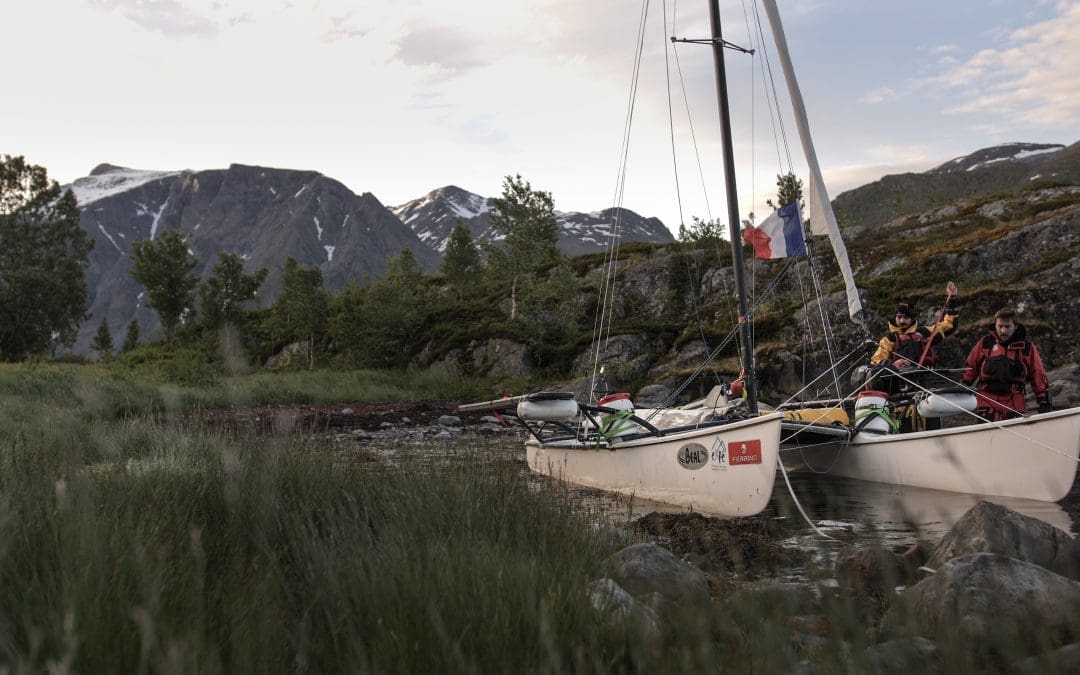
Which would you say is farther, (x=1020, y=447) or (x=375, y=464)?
(x=1020, y=447)

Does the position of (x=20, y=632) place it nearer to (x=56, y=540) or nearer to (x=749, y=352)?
(x=56, y=540)

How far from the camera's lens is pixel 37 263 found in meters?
63.6

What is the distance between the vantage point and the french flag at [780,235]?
45.8 feet

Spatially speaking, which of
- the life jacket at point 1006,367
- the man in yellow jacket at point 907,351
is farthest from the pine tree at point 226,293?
the life jacket at point 1006,367

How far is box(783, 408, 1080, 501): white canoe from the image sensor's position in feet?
29.6

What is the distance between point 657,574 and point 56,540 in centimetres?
337

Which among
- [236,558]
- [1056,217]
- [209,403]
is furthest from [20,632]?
[1056,217]

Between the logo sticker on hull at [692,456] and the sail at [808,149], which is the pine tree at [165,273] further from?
the logo sticker on hull at [692,456]

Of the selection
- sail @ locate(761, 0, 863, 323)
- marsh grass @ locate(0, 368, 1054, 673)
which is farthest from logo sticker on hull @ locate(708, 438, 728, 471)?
sail @ locate(761, 0, 863, 323)

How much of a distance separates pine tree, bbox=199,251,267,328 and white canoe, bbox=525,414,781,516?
143 feet

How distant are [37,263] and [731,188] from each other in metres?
67.6

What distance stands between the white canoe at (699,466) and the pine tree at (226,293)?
4368 cm

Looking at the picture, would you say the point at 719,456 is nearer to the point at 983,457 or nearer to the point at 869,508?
the point at 869,508

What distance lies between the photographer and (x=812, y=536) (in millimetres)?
8109
